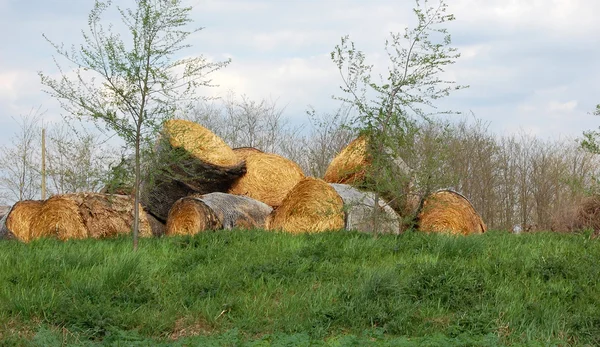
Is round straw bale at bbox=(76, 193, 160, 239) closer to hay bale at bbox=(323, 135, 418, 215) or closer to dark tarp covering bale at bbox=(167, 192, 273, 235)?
dark tarp covering bale at bbox=(167, 192, 273, 235)

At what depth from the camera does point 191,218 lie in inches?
538

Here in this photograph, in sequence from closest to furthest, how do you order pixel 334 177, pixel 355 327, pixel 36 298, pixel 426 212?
1. pixel 355 327
2. pixel 36 298
3. pixel 426 212
4. pixel 334 177

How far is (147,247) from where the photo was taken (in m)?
11.2

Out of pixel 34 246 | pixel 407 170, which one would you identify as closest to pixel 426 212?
pixel 407 170

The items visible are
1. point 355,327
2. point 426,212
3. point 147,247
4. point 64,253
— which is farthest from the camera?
point 426,212

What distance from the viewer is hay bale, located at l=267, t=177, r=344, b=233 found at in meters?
12.9

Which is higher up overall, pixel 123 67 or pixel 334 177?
pixel 123 67

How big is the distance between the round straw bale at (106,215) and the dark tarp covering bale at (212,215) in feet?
2.42

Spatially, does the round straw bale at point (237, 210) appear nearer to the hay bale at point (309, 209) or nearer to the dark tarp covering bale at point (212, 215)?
the dark tarp covering bale at point (212, 215)

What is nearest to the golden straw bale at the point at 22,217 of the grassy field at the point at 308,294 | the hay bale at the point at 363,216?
the grassy field at the point at 308,294

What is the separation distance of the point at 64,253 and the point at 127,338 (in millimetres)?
3207

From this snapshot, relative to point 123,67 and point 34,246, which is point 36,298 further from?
point 123,67

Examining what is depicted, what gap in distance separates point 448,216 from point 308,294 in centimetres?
572

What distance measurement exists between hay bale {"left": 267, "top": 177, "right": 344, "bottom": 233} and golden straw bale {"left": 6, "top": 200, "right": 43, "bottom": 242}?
16.2 ft
